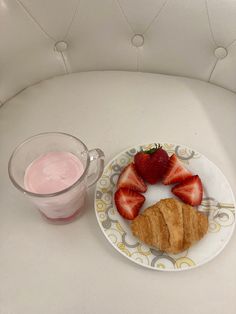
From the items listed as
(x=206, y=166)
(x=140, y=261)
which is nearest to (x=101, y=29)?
(x=206, y=166)

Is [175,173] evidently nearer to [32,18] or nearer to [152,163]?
[152,163]

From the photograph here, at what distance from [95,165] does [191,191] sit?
7.6 inches

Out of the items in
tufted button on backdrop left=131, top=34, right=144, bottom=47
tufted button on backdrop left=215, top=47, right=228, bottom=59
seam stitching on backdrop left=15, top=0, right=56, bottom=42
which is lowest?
seam stitching on backdrop left=15, top=0, right=56, bottom=42

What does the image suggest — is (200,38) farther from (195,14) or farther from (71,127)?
(71,127)

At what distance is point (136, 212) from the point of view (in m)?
0.67

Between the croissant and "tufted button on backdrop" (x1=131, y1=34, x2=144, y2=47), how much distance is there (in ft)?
1.37

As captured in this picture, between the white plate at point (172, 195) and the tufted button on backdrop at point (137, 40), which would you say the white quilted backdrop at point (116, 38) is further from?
the white plate at point (172, 195)

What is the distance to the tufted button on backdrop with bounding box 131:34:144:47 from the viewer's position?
33.6 inches

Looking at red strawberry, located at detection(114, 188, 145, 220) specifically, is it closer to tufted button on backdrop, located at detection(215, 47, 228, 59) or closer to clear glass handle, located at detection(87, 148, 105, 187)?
clear glass handle, located at detection(87, 148, 105, 187)

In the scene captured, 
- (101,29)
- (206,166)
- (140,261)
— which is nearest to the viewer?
(140,261)

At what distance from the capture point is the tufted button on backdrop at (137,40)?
85 cm

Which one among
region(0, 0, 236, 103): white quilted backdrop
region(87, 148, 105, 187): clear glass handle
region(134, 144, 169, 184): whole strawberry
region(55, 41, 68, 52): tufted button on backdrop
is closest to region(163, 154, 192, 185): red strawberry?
region(134, 144, 169, 184): whole strawberry

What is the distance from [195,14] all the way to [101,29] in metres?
0.22

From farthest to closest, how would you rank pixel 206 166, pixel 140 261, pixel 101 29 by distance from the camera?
1. pixel 101 29
2. pixel 206 166
3. pixel 140 261
